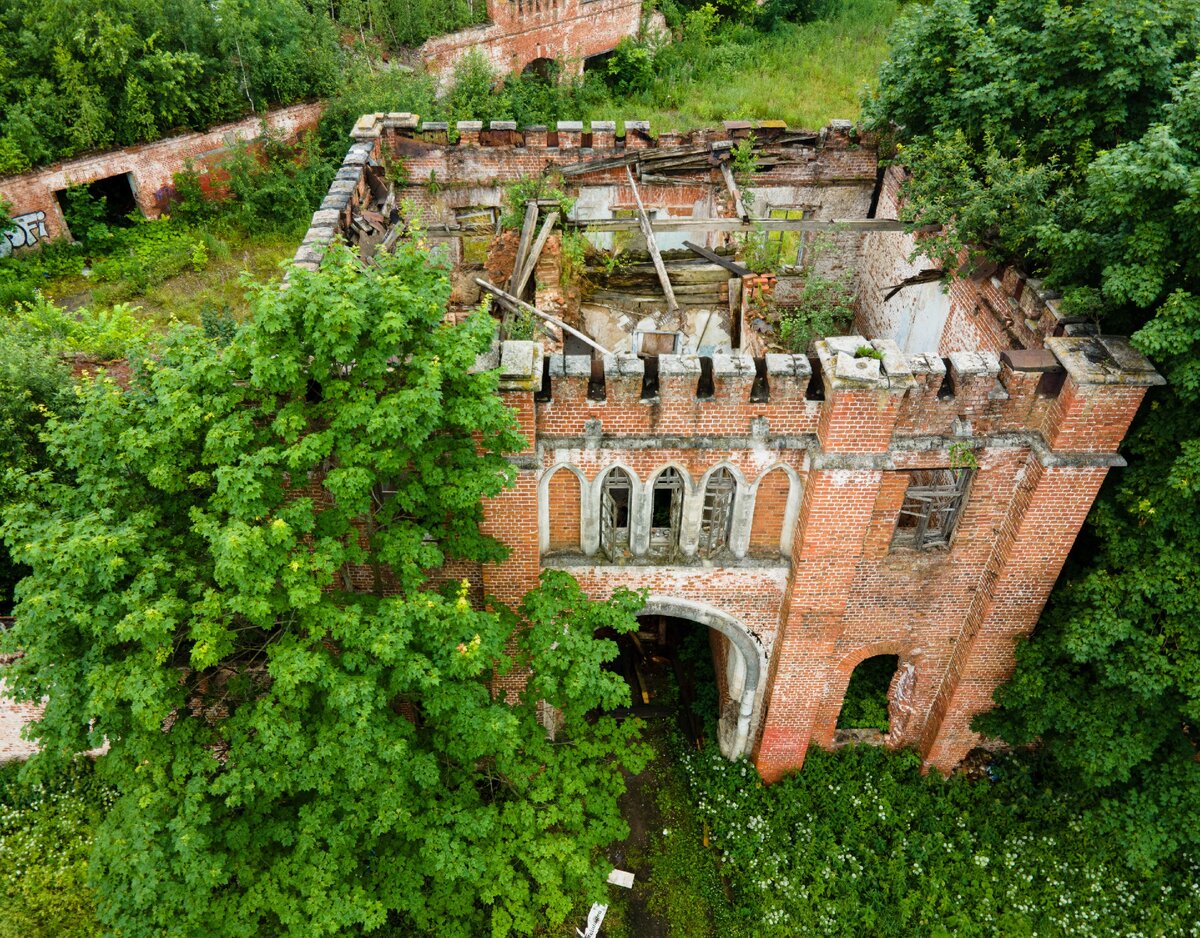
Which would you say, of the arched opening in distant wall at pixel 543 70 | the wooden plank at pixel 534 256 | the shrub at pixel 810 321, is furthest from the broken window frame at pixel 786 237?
the arched opening in distant wall at pixel 543 70

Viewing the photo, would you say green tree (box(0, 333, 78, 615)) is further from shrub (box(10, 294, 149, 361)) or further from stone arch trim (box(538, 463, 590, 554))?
stone arch trim (box(538, 463, 590, 554))

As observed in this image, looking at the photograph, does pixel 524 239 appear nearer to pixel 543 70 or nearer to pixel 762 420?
pixel 762 420

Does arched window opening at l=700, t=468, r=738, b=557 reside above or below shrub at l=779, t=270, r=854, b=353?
below

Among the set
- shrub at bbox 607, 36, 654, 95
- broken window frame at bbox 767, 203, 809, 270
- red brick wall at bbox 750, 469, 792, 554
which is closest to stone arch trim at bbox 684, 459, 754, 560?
red brick wall at bbox 750, 469, 792, 554

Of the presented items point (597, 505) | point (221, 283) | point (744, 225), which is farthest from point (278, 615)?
point (221, 283)

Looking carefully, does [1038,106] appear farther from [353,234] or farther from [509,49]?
[509,49]

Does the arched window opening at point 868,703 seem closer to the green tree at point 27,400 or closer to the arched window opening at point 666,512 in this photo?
the arched window opening at point 666,512

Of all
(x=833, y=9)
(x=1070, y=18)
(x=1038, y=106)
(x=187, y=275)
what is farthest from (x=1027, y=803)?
(x=833, y=9)
